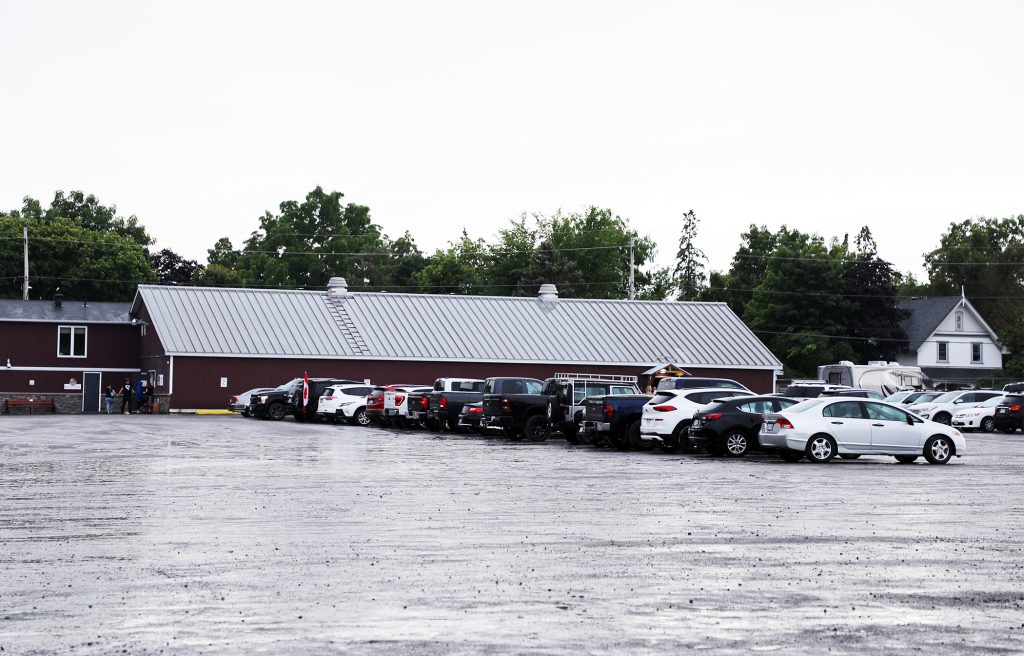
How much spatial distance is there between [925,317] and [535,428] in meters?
68.9

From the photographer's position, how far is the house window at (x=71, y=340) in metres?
73.6

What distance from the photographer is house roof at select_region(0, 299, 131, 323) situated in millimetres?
73044

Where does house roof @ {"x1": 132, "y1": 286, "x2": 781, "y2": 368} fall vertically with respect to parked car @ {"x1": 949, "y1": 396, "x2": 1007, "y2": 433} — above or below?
above

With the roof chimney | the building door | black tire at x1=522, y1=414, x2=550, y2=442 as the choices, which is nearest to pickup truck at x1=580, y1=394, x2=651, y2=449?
black tire at x1=522, y1=414, x2=550, y2=442

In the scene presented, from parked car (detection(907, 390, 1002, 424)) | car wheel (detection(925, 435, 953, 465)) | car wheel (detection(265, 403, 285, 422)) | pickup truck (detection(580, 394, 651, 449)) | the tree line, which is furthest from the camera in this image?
the tree line

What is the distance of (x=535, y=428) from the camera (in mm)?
38688

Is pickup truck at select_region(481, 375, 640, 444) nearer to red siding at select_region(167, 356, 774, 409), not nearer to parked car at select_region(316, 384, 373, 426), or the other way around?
parked car at select_region(316, 384, 373, 426)

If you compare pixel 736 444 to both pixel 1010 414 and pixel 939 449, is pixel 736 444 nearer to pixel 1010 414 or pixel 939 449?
pixel 939 449

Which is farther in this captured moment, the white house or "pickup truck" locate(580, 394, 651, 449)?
the white house

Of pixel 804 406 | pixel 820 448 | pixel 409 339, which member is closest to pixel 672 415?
pixel 804 406

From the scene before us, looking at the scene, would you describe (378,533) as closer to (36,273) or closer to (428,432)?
(428,432)

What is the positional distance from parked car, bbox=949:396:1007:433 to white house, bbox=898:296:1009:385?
48192mm

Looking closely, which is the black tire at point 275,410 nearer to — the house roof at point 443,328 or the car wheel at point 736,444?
the house roof at point 443,328

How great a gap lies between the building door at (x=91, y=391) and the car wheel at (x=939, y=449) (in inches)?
2092
